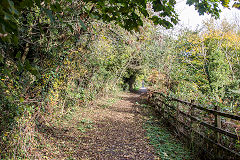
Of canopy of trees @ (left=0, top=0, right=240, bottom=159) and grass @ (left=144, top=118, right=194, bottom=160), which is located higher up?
canopy of trees @ (left=0, top=0, right=240, bottom=159)

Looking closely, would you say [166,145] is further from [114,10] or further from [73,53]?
[73,53]

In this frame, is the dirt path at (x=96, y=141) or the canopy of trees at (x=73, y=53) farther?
the dirt path at (x=96, y=141)

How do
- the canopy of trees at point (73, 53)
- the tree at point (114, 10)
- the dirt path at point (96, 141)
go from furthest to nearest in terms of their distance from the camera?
the dirt path at point (96, 141) < the canopy of trees at point (73, 53) < the tree at point (114, 10)

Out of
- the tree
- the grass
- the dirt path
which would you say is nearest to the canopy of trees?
the tree

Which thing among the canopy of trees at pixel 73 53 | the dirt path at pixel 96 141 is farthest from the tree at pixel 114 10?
the dirt path at pixel 96 141

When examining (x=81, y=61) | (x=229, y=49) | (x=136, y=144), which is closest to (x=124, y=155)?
(x=136, y=144)

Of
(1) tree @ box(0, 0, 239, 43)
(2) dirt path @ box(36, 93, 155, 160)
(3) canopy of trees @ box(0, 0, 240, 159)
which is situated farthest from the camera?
(2) dirt path @ box(36, 93, 155, 160)

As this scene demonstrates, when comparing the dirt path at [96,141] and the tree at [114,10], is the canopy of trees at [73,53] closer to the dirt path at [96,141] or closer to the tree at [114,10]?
the tree at [114,10]

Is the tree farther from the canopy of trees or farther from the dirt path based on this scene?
the dirt path

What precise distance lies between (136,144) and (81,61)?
4676 mm

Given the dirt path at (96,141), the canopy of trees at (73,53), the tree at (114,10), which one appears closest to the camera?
the tree at (114,10)

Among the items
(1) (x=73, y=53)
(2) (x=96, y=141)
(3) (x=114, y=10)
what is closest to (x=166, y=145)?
(2) (x=96, y=141)

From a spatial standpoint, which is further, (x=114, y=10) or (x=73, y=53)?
(x=73, y=53)

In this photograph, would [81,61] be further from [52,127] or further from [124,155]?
[124,155]
